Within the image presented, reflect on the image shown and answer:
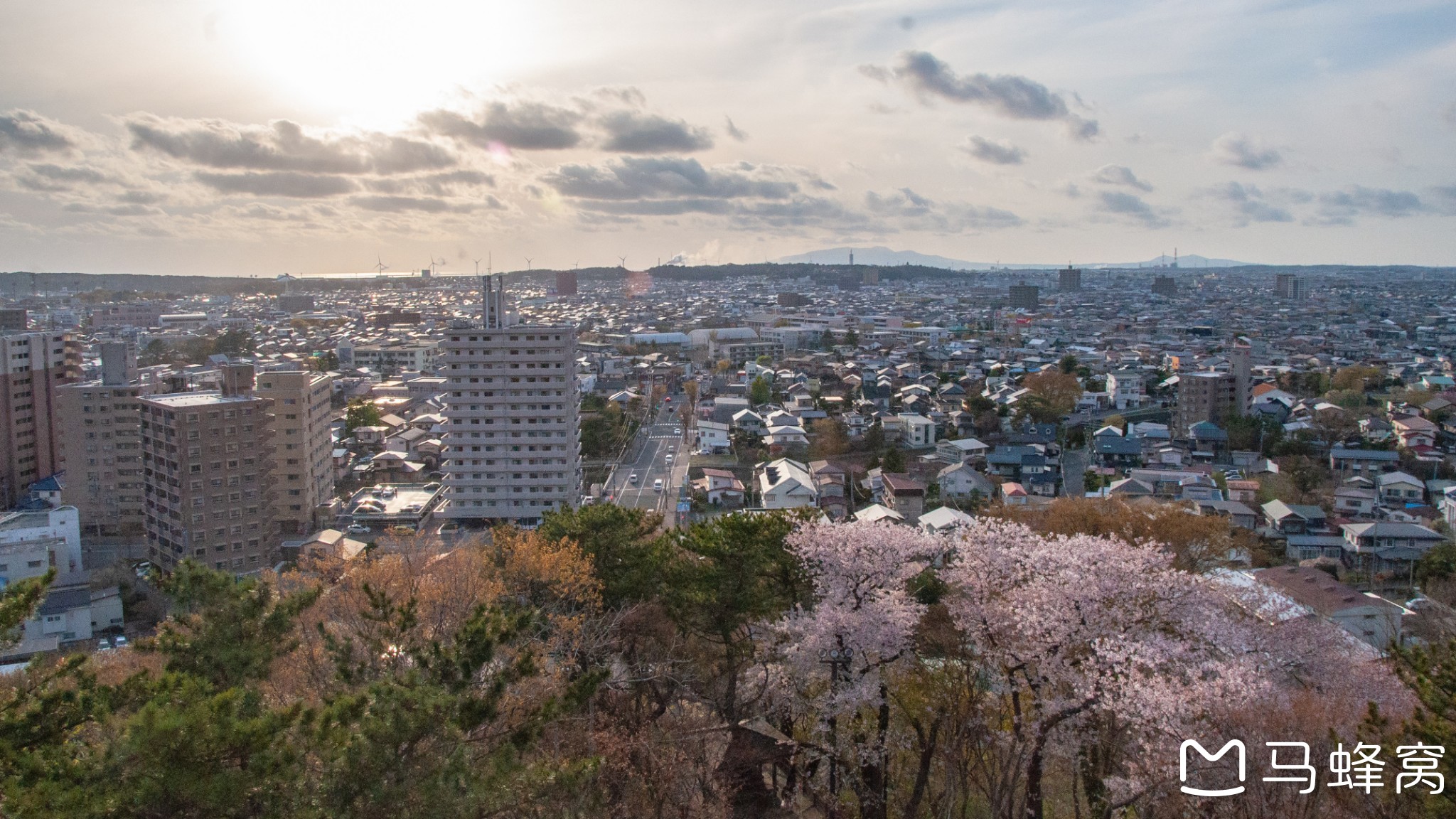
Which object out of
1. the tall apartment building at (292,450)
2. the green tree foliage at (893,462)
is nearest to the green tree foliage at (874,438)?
the green tree foliage at (893,462)

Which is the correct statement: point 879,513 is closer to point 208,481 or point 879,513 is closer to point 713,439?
point 713,439

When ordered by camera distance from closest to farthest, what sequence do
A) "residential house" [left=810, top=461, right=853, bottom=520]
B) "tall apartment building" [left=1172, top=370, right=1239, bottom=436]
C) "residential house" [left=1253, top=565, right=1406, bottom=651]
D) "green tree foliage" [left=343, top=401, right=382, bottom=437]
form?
1. "residential house" [left=1253, top=565, right=1406, bottom=651]
2. "residential house" [left=810, top=461, right=853, bottom=520]
3. "tall apartment building" [left=1172, top=370, right=1239, bottom=436]
4. "green tree foliage" [left=343, top=401, right=382, bottom=437]

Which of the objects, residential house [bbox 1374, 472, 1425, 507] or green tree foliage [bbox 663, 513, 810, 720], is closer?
green tree foliage [bbox 663, 513, 810, 720]

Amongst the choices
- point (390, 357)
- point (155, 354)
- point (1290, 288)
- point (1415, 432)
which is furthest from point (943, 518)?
point (1290, 288)

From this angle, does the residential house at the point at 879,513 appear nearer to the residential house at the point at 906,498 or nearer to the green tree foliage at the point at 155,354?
the residential house at the point at 906,498

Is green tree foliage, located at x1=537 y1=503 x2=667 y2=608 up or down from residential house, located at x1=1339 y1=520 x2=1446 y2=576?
Result: up

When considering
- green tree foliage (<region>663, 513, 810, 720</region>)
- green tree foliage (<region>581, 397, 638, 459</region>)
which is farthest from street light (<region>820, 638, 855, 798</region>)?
green tree foliage (<region>581, 397, 638, 459</region>)

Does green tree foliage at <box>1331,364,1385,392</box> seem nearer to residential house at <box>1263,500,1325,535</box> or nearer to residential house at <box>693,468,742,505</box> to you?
residential house at <box>1263,500,1325,535</box>
